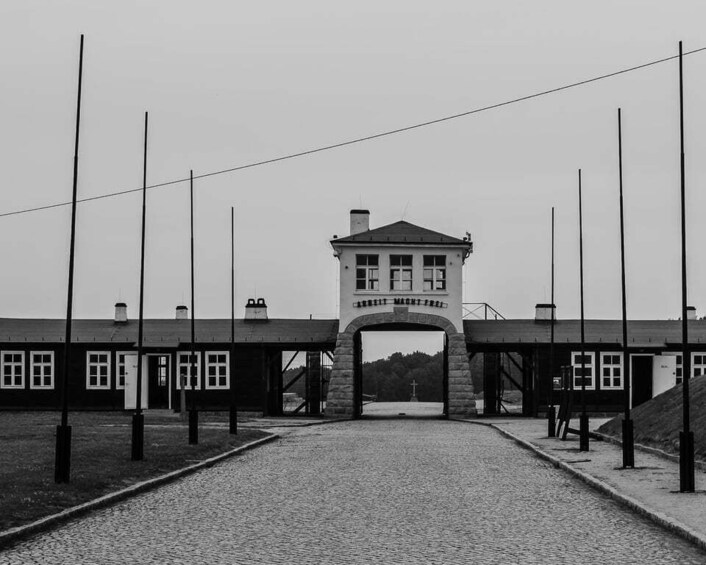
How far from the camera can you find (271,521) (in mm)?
13484

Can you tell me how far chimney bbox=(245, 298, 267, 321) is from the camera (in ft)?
185

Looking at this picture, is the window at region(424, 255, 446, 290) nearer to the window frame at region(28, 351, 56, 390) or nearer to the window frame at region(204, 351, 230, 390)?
the window frame at region(204, 351, 230, 390)

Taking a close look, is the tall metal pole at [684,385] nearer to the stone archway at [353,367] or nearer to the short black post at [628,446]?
the short black post at [628,446]

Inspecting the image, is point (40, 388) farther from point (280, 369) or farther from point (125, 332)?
point (280, 369)

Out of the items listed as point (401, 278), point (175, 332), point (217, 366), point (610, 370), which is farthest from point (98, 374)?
point (610, 370)

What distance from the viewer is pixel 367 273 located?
50250 mm

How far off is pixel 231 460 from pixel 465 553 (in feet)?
45.6

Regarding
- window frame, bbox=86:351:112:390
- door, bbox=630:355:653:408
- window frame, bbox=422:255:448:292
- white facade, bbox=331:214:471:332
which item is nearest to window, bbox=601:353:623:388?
door, bbox=630:355:653:408

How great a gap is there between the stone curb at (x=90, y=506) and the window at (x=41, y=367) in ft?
102

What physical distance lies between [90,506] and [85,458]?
7.24m

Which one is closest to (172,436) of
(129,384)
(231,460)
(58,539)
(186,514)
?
(231,460)

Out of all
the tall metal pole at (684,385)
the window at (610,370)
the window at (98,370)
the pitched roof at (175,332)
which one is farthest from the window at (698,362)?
the tall metal pole at (684,385)

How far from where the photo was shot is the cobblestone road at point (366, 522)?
11.0 m

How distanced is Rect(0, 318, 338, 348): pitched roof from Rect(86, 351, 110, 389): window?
0.67 m
